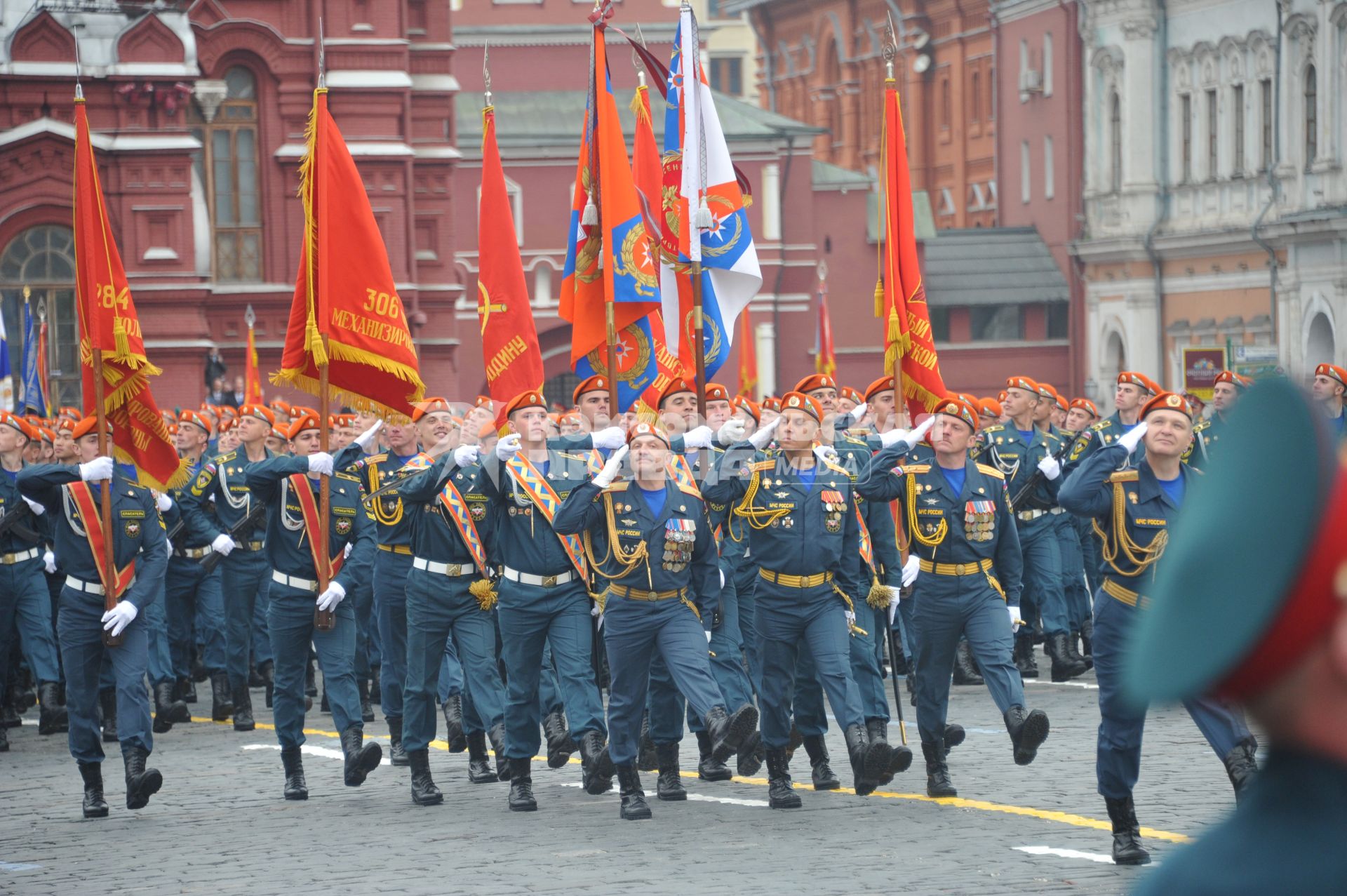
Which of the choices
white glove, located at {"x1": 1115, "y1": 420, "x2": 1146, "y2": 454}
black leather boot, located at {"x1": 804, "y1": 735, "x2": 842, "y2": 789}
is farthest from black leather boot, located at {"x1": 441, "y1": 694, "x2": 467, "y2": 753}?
white glove, located at {"x1": 1115, "y1": 420, "x2": 1146, "y2": 454}

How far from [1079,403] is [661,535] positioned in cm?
837

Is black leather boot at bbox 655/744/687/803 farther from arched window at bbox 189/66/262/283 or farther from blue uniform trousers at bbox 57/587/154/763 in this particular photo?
arched window at bbox 189/66/262/283

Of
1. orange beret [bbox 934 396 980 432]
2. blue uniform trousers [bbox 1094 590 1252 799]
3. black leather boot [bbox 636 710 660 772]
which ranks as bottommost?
black leather boot [bbox 636 710 660 772]

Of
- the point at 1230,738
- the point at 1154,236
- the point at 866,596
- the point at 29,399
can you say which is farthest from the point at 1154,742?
the point at 1154,236

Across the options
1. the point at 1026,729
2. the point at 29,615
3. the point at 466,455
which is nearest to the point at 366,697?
the point at 29,615

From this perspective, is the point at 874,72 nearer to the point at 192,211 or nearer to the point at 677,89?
the point at 192,211

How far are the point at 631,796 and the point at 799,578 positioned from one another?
131 centimetres

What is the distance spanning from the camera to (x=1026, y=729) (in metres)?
9.72

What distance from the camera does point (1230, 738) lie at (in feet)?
27.9

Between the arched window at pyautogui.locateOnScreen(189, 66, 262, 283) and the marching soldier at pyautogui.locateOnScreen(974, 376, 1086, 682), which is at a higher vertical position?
the arched window at pyautogui.locateOnScreen(189, 66, 262, 283)

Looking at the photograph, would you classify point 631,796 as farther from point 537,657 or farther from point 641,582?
point 641,582

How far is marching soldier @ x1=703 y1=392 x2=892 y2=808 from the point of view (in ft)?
32.9

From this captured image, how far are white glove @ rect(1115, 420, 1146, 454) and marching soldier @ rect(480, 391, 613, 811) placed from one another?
2.87 m

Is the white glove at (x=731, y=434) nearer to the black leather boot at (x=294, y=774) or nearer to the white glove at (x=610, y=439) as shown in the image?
the white glove at (x=610, y=439)
